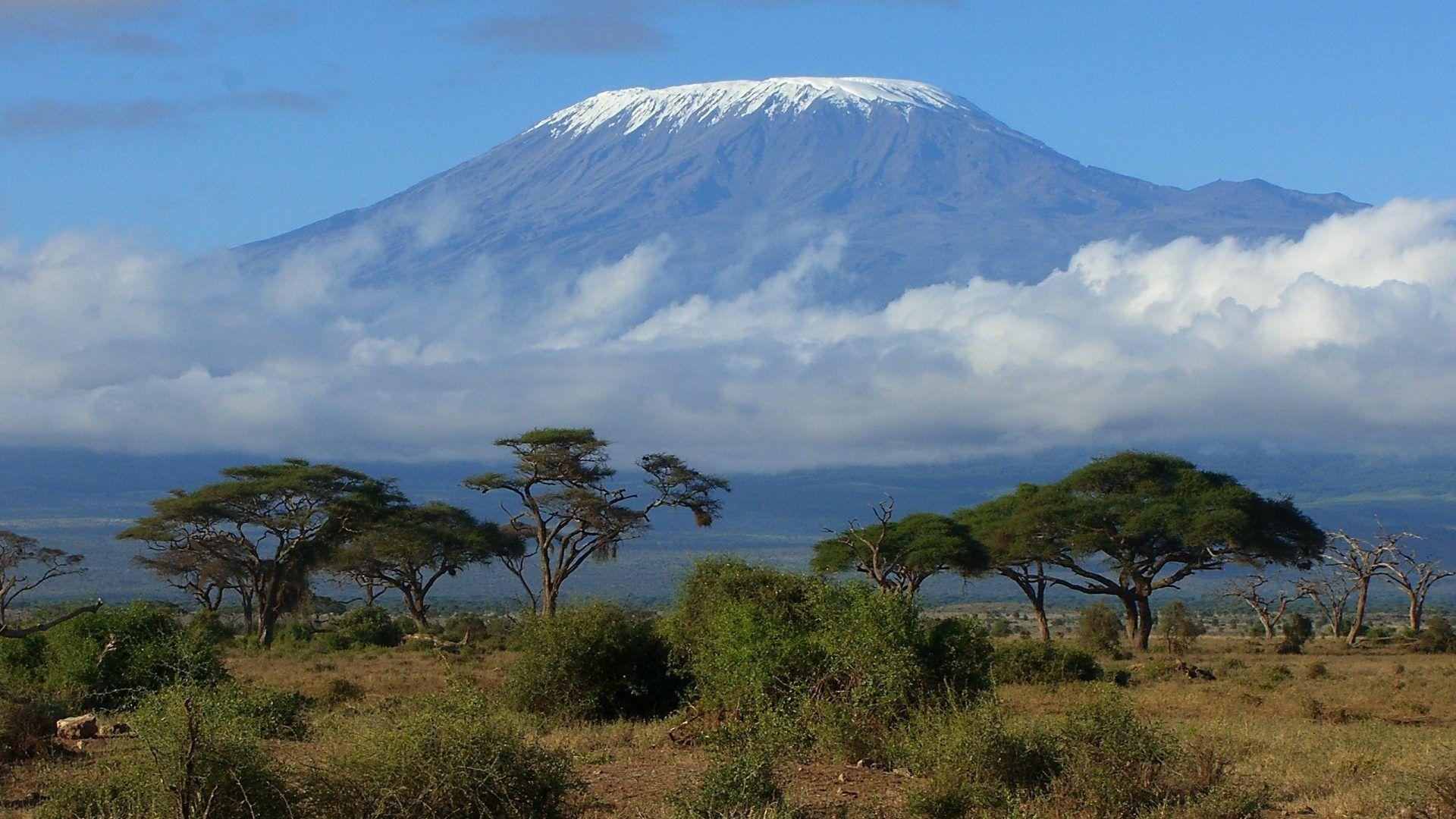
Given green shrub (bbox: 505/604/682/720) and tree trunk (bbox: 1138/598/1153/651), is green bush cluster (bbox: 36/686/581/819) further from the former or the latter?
tree trunk (bbox: 1138/598/1153/651)

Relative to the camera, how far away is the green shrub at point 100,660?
1980 centimetres

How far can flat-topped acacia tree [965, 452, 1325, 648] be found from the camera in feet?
146

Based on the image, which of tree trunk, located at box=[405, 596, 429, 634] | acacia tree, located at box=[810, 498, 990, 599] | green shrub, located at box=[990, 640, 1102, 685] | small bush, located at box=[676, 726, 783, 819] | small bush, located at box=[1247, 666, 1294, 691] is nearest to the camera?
small bush, located at box=[676, 726, 783, 819]

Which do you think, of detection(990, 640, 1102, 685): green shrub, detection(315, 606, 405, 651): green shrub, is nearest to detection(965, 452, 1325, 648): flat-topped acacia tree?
detection(990, 640, 1102, 685): green shrub

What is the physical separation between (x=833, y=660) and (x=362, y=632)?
91.8ft

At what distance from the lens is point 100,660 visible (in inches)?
765

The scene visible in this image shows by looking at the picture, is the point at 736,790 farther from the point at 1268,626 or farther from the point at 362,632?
the point at 1268,626

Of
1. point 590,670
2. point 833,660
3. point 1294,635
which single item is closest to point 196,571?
point 590,670

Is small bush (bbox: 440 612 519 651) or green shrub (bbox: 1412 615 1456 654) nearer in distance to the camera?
small bush (bbox: 440 612 519 651)

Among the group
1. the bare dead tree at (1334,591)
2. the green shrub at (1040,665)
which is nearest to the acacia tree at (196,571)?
the green shrub at (1040,665)

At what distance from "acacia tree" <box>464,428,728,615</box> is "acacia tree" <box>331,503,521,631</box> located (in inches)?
88.6

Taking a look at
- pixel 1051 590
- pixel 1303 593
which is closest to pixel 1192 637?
pixel 1303 593

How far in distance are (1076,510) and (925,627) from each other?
30683 millimetres

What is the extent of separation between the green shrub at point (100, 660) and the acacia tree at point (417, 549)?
25592mm
